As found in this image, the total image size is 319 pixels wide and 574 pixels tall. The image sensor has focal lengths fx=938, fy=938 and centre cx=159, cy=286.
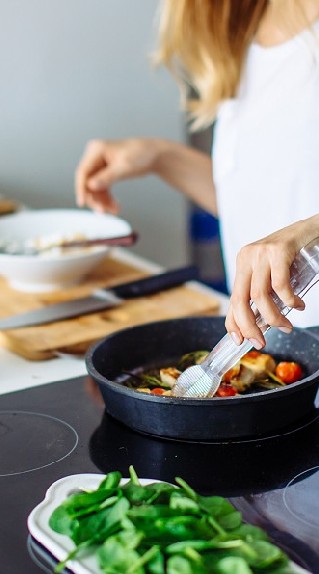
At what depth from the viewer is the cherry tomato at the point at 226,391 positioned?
1.11m

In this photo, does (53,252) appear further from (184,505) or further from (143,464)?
(184,505)

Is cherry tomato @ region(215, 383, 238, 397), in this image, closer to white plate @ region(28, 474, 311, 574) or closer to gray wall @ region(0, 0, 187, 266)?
white plate @ region(28, 474, 311, 574)

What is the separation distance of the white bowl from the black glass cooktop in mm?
473

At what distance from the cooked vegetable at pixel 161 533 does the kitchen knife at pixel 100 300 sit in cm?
65

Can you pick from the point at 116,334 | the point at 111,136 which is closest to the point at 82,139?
the point at 111,136

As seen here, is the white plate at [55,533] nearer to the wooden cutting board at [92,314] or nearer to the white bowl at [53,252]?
the wooden cutting board at [92,314]

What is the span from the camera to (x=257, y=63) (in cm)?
165

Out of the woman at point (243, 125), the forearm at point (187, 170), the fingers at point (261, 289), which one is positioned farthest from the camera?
the forearm at point (187, 170)

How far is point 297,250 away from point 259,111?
26.4 inches

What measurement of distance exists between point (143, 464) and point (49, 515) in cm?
16

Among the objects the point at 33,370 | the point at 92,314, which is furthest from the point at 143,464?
the point at 92,314

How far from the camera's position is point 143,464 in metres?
1.00

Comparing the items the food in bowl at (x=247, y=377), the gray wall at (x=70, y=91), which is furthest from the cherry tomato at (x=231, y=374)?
the gray wall at (x=70, y=91)

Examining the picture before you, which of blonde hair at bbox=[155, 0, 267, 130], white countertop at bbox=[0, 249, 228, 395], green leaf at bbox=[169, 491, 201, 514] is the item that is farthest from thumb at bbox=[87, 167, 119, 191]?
green leaf at bbox=[169, 491, 201, 514]
